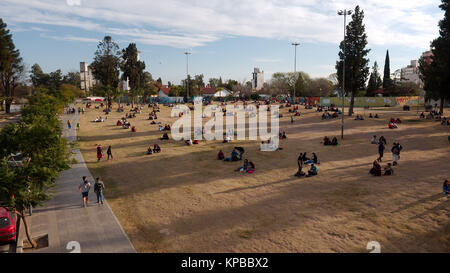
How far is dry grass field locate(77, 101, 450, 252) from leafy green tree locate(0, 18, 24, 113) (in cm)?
3983

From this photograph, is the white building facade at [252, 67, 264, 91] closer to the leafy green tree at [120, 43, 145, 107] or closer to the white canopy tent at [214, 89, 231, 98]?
the white canopy tent at [214, 89, 231, 98]

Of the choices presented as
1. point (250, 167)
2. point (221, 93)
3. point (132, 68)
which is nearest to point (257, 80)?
point (221, 93)

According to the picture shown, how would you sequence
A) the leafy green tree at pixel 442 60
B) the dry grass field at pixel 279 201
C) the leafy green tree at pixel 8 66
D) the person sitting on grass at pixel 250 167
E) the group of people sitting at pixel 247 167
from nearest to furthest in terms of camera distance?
the dry grass field at pixel 279 201 < the person sitting on grass at pixel 250 167 < the group of people sitting at pixel 247 167 < the leafy green tree at pixel 442 60 < the leafy green tree at pixel 8 66

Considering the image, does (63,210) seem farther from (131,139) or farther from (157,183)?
(131,139)

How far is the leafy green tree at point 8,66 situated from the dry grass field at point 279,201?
1568 inches

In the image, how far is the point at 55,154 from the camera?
34.7 ft

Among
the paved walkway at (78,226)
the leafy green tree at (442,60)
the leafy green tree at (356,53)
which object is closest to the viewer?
the paved walkway at (78,226)

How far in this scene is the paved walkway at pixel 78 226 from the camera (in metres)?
8.66

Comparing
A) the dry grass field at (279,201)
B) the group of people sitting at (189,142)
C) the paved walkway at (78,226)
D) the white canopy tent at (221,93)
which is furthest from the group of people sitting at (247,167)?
the white canopy tent at (221,93)

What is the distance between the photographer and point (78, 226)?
10062mm

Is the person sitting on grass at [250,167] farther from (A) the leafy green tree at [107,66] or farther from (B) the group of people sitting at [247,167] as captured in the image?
(A) the leafy green tree at [107,66]

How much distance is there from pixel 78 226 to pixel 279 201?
775 cm
